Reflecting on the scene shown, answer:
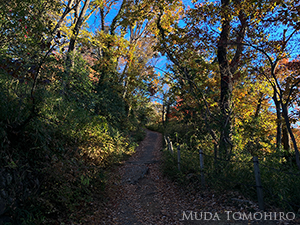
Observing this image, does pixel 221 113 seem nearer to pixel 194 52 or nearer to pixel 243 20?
pixel 194 52

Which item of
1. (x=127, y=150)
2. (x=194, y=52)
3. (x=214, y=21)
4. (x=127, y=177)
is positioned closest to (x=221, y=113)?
(x=194, y=52)

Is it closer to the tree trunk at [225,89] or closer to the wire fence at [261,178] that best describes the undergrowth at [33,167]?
the wire fence at [261,178]

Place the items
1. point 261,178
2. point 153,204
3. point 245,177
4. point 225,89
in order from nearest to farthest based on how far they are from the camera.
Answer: point 261,178, point 245,177, point 153,204, point 225,89

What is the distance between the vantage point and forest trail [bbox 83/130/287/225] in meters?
4.83

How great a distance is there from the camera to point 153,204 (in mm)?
6172

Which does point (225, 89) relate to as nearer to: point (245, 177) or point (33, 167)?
point (245, 177)

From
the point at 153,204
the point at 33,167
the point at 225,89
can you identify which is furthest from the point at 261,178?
the point at 33,167

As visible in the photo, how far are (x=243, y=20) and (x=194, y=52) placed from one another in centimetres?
189

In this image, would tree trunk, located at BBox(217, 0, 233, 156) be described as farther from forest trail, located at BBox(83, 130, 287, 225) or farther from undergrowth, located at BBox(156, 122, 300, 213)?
forest trail, located at BBox(83, 130, 287, 225)

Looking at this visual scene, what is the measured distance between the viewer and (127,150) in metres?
13.7

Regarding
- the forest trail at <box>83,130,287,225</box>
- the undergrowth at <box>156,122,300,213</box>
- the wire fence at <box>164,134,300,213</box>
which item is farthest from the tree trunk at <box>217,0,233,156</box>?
the forest trail at <box>83,130,287,225</box>

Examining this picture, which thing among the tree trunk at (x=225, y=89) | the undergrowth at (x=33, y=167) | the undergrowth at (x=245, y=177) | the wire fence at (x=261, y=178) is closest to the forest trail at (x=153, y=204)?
the undergrowth at (x=245, y=177)

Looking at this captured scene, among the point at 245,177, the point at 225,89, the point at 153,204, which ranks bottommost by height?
the point at 153,204

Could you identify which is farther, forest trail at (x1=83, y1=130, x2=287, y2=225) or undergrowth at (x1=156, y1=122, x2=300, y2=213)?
forest trail at (x1=83, y1=130, x2=287, y2=225)
